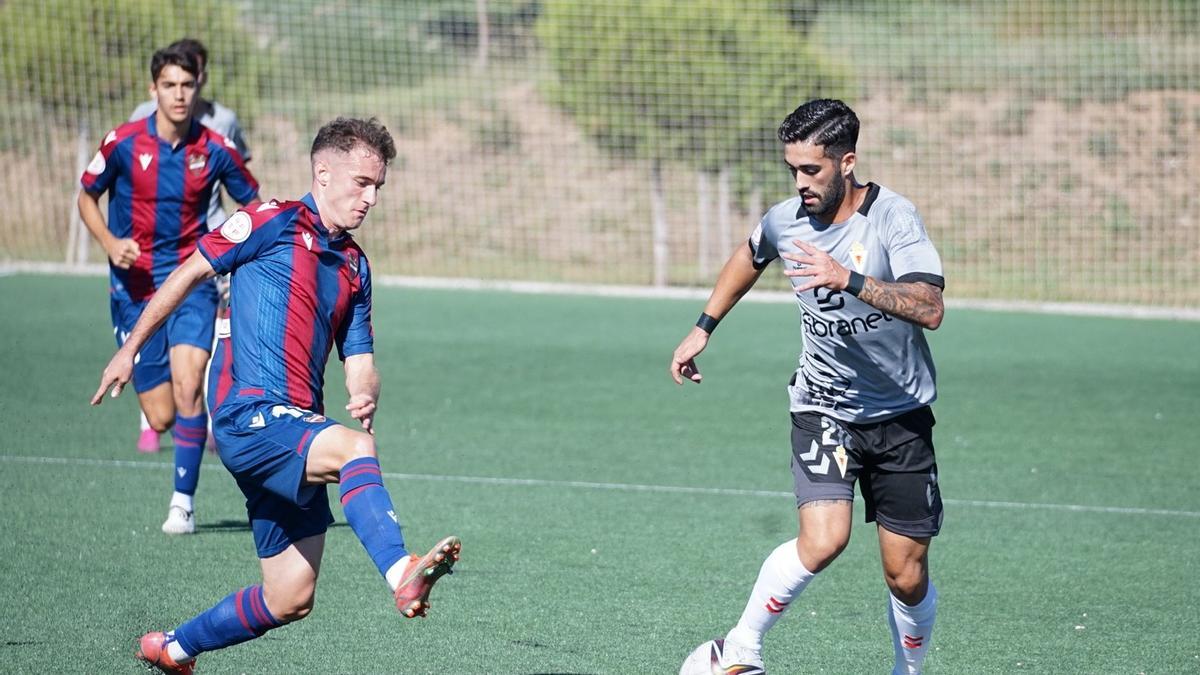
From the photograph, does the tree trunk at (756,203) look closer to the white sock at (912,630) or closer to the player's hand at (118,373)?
the white sock at (912,630)

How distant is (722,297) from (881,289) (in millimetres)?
978

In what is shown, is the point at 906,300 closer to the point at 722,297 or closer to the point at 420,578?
the point at 722,297

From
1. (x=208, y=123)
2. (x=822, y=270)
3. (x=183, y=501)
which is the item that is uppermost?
(x=208, y=123)

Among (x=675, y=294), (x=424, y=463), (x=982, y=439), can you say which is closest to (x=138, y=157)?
(x=424, y=463)

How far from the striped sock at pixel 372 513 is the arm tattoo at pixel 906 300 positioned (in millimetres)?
1480

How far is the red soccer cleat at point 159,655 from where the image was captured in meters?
4.55

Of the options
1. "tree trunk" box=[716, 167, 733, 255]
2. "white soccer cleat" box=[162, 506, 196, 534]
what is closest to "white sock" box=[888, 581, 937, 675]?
"white soccer cleat" box=[162, 506, 196, 534]

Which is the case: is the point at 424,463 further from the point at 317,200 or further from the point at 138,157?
the point at 317,200

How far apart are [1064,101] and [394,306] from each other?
11.5m

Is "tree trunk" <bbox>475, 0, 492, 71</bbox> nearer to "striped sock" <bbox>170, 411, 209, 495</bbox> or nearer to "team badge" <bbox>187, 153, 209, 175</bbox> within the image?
"team badge" <bbox>187, 153, 209, 175</bbox>

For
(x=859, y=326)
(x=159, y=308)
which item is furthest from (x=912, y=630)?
(x=159, y=308)

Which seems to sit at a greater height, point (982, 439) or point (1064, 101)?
point (1064, 101)

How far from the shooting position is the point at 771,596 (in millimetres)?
4613

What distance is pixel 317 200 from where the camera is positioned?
14.6ft
